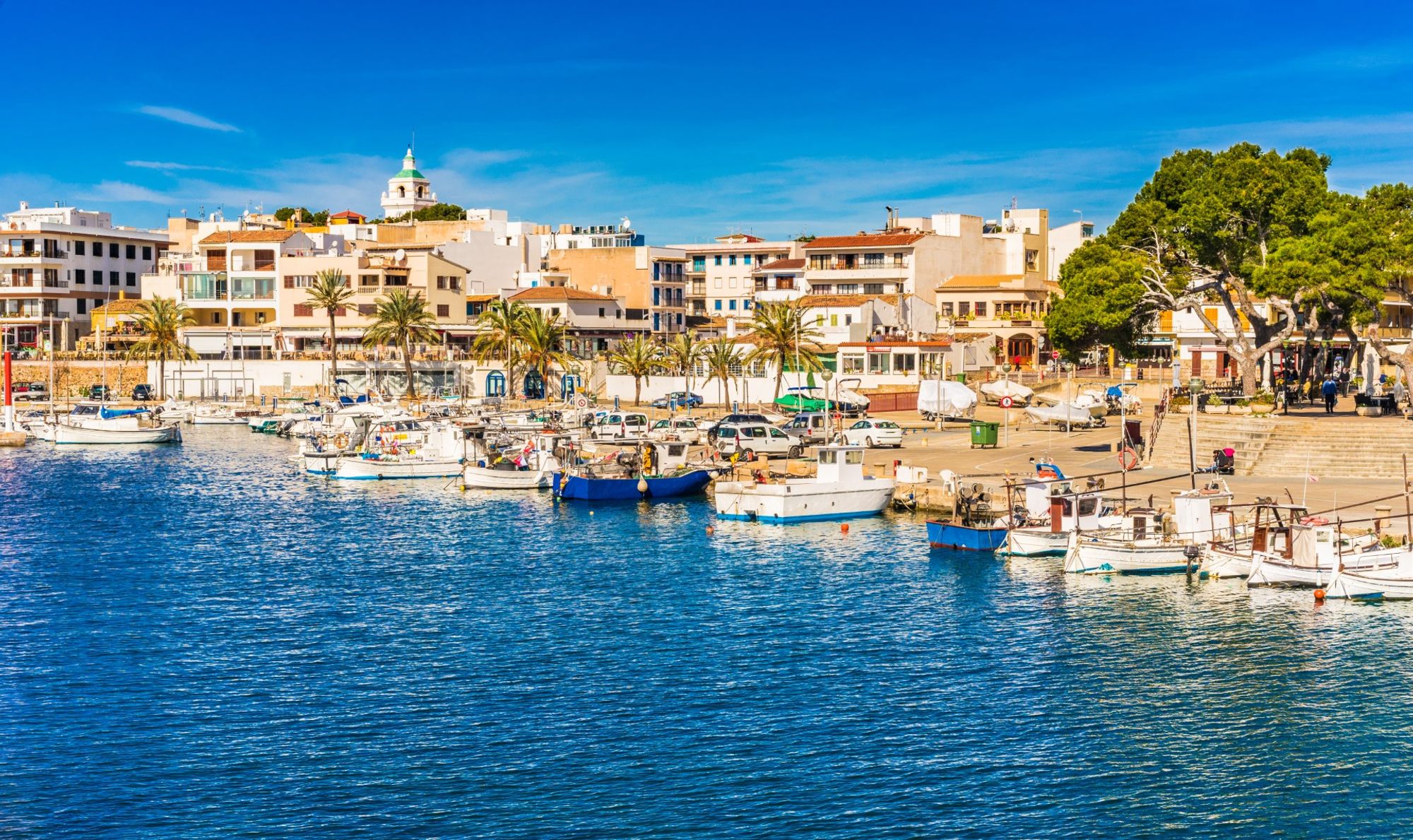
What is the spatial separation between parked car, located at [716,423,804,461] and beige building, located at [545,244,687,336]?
73.7 m

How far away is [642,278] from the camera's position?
154 metres

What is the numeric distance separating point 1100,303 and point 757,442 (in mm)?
18912

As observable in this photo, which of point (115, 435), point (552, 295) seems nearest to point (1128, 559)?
point (115, 435)

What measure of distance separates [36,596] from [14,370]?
10055 cm

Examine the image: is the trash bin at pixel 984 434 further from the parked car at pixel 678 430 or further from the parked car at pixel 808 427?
the parked car at pixel 678 430

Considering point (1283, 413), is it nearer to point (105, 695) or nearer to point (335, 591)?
point (335, 591)

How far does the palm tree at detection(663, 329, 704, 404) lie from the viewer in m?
115

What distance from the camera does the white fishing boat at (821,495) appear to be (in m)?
60.6

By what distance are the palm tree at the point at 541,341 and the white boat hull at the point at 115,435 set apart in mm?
27748

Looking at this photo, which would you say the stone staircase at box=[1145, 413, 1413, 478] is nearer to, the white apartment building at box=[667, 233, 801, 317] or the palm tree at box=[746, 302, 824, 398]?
the palm tree at box=[746, 302, 824, 398]

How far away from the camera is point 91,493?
2955 inches

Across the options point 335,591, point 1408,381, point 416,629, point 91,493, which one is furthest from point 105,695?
point 1408,381

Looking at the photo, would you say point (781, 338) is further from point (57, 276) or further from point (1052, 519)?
point (57, 276)

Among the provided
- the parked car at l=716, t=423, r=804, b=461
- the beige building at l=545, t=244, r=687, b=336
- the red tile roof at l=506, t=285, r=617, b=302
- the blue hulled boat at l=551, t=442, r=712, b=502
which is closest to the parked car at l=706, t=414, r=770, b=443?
the parked car at l=716, t=423, r=804, b=461
